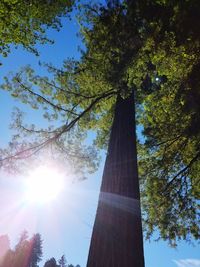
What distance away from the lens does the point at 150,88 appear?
11508 mm

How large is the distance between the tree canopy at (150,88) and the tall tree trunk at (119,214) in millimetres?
2436

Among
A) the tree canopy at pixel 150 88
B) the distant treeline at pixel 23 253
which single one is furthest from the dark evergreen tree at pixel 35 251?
the tree canopy at pixel 150 88

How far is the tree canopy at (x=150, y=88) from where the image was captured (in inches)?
292

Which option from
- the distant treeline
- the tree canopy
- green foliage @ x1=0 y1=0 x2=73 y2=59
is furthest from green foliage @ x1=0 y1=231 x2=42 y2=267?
green foliage @ x1=0 y1=0 x2=73 y2=59

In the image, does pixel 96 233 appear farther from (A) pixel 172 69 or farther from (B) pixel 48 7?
(B) pixel 48 7

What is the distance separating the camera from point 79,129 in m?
13.8

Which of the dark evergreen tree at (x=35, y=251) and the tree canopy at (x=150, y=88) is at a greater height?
the dark evergreen tree at (x=35, y=251)

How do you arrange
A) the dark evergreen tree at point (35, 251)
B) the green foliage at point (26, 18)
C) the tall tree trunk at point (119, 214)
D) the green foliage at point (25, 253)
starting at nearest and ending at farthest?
the tall tree trunk at point (119, 214) → the green foliage at point (26, 18) → the green foliage at point (25, 253) → the dark evergreen tree at point (35, 251)

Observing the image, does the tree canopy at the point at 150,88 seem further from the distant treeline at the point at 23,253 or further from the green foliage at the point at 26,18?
the distant treeline at the point at 23,253

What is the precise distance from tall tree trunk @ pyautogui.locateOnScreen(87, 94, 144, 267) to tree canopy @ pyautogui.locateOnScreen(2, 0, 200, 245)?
2436mm

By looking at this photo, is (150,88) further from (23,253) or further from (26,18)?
(23,253)

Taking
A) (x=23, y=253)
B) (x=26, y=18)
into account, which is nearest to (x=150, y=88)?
(x=26, y=18)

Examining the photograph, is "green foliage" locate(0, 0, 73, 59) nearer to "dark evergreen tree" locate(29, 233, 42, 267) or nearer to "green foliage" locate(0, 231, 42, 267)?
"green foliage" locate(0, 231, 42, 267)

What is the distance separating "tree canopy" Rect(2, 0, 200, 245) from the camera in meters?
7.41
